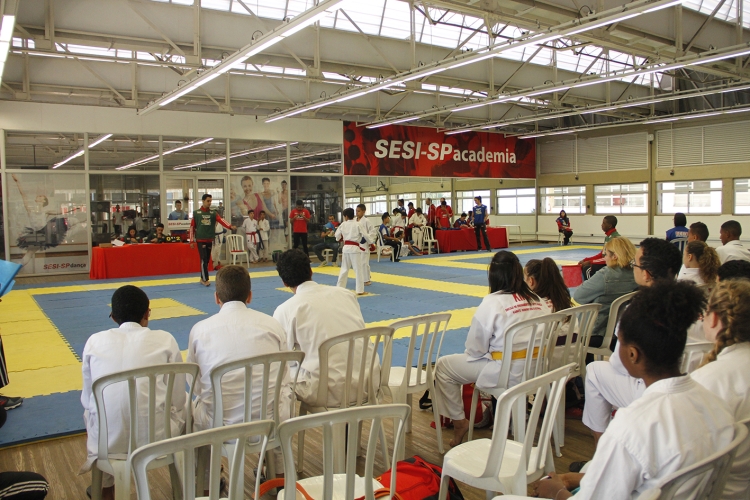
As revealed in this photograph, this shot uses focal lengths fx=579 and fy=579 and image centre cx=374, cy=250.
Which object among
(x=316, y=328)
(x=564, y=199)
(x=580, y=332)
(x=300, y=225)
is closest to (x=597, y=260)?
(x=580, y=332)

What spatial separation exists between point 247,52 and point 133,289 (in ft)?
22.5

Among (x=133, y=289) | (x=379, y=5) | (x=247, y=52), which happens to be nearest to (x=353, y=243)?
(x=247, y=52)

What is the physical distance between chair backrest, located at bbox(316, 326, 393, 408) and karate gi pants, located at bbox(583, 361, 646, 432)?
3.69 feet

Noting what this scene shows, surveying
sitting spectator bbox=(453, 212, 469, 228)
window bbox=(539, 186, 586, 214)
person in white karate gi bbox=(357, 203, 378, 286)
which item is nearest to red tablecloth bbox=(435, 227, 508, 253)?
sitting spectator bbox=(453, 212, 469, 228)

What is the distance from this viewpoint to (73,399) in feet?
15.4

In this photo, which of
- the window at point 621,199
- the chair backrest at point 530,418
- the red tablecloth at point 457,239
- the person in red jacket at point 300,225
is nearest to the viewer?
the chair backrest at point 530,418

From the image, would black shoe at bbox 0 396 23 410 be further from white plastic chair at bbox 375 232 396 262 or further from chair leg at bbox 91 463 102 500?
white plastic chair at bbox 375 232 396 262

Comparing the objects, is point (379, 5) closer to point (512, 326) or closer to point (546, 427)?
point (512, 326)

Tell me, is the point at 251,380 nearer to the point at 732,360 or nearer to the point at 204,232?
the point at 732,360

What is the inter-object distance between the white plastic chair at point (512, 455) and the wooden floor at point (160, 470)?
2.10 feet

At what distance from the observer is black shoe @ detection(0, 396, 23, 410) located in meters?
4.43

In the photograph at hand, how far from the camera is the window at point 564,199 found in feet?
72.4

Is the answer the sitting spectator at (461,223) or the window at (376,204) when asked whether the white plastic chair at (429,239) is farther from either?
the window at (376,204)

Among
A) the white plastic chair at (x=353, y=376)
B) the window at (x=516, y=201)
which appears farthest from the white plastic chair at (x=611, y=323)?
the window at (x=516, y=201)
